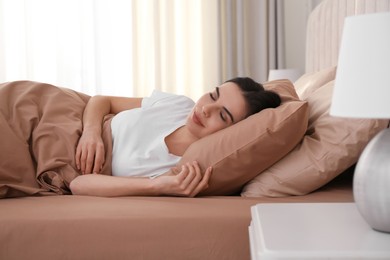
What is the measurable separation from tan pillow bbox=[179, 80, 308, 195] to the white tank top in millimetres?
160

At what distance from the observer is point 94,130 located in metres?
1.99

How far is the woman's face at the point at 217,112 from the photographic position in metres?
1.85

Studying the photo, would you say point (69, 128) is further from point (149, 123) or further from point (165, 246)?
point (165, 246)

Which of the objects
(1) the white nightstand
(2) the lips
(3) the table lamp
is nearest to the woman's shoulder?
(2) the lips

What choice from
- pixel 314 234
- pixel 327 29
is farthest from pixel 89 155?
pixel 327 29

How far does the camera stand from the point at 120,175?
1884mm

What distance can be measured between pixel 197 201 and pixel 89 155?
0.44 meters

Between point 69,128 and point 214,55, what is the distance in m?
2.78

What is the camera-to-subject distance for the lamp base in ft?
3.21

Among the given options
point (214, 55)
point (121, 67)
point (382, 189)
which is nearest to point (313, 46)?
point (214, 55)

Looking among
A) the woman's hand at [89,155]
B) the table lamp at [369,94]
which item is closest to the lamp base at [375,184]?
the table lamp at [369,94]

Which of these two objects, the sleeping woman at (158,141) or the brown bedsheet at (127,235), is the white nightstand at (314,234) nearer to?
the brown bedsheet at (127,235)

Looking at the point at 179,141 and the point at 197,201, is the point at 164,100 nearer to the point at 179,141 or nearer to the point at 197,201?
the point at 179,141

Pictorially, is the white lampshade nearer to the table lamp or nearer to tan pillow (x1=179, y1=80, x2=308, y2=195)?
the table lamp
